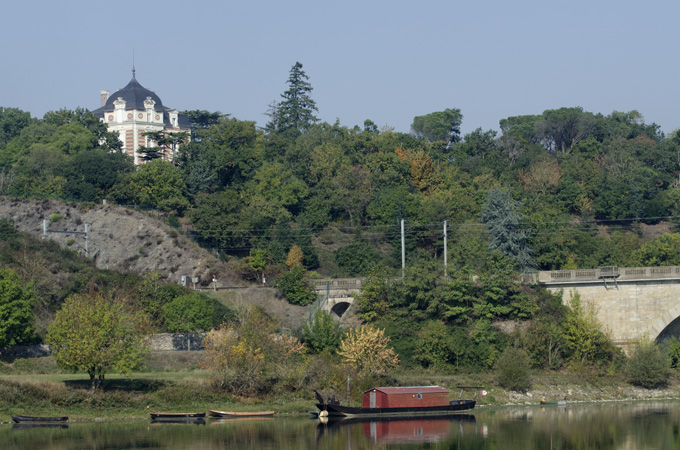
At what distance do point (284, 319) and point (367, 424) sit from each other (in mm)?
21918

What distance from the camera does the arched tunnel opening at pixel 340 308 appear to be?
7569 cm

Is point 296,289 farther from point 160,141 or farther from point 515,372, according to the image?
point 160,141

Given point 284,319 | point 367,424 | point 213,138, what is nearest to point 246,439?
point 367,424

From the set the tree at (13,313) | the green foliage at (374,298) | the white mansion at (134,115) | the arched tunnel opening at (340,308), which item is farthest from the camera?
the white mansion at (134,115)

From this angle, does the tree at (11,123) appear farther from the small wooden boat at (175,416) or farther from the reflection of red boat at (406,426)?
the reflection of red boat at (406,426)

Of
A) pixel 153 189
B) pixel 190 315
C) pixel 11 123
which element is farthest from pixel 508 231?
pixel 11 123

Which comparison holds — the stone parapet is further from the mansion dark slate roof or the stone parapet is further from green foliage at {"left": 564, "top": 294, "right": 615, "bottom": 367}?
the mansion dark slate roof

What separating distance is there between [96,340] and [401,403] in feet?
57.6

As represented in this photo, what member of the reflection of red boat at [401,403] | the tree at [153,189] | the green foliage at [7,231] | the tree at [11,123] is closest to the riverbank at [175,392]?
the reflection of red boat at [401,403]

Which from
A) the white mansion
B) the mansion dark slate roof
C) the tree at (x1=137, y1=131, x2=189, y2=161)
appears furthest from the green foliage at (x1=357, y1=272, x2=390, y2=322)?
the mansion dark slate roof

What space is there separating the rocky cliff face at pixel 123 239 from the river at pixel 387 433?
28.9 metres

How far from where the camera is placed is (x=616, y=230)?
9512cm

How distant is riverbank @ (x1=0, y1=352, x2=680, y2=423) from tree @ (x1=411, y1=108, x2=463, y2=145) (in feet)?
196

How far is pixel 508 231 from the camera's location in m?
80.8
